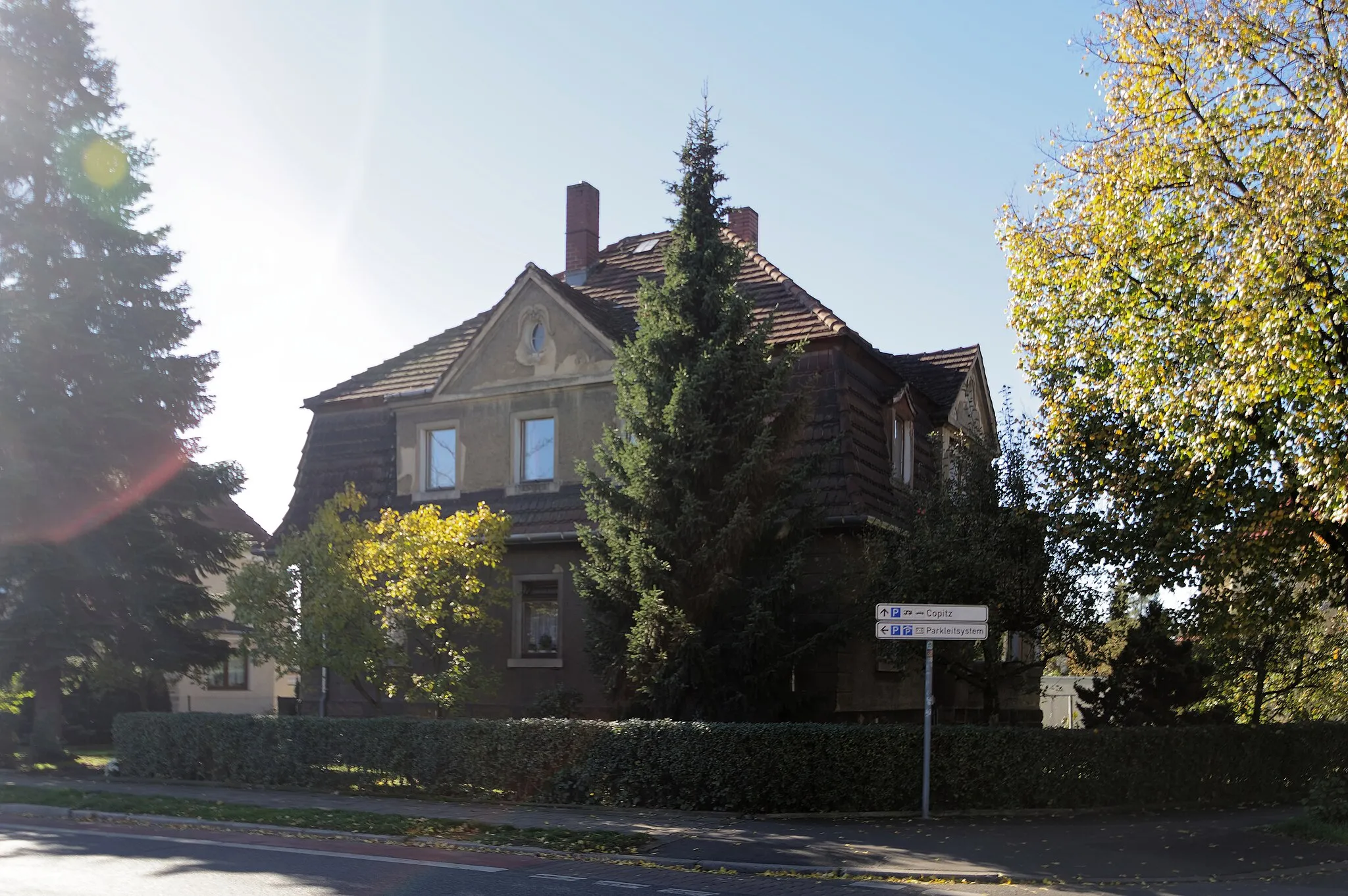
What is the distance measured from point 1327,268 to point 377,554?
13.9m

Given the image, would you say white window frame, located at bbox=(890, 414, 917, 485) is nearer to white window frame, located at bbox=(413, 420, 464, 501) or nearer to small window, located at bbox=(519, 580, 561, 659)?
small window, located at bbox=(519, 580, 561, 659)

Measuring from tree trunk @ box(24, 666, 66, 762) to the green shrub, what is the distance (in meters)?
20.7

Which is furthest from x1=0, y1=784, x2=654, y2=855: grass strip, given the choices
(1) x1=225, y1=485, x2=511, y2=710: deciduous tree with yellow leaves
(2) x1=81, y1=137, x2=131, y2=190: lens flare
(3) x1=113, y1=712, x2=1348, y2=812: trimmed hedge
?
(2) x1=81, y1=137, x2=131, y2=190: lens flare

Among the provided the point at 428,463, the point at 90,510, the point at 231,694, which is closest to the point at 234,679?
the point at 231,694

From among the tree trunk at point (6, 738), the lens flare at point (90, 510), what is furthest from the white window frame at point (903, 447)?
the tree trunk at point (6, 738)

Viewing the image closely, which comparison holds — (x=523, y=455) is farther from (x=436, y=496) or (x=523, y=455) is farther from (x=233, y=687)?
(x=233, y=687)

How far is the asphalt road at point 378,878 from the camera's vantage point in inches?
418

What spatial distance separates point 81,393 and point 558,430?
932cm

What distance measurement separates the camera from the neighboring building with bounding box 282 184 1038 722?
21.7 meters

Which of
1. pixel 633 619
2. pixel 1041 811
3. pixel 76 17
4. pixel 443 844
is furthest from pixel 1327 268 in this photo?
pixel 76 17

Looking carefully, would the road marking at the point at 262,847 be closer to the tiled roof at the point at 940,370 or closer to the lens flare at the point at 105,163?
the lens flare at the point at 105,163

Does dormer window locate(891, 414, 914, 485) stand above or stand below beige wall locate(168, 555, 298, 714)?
above

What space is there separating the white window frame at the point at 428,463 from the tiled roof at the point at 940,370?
9359mm

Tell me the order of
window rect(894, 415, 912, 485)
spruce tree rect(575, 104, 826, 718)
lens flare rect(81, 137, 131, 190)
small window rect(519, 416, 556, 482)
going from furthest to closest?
1. small window rect(519, 416, 556, 482)
2. window rect(894, 415, 912, 485)
3. lens flare rect(81, 137, 131, 190)
4. spruce tree rect(575, 104, 826, 718)
